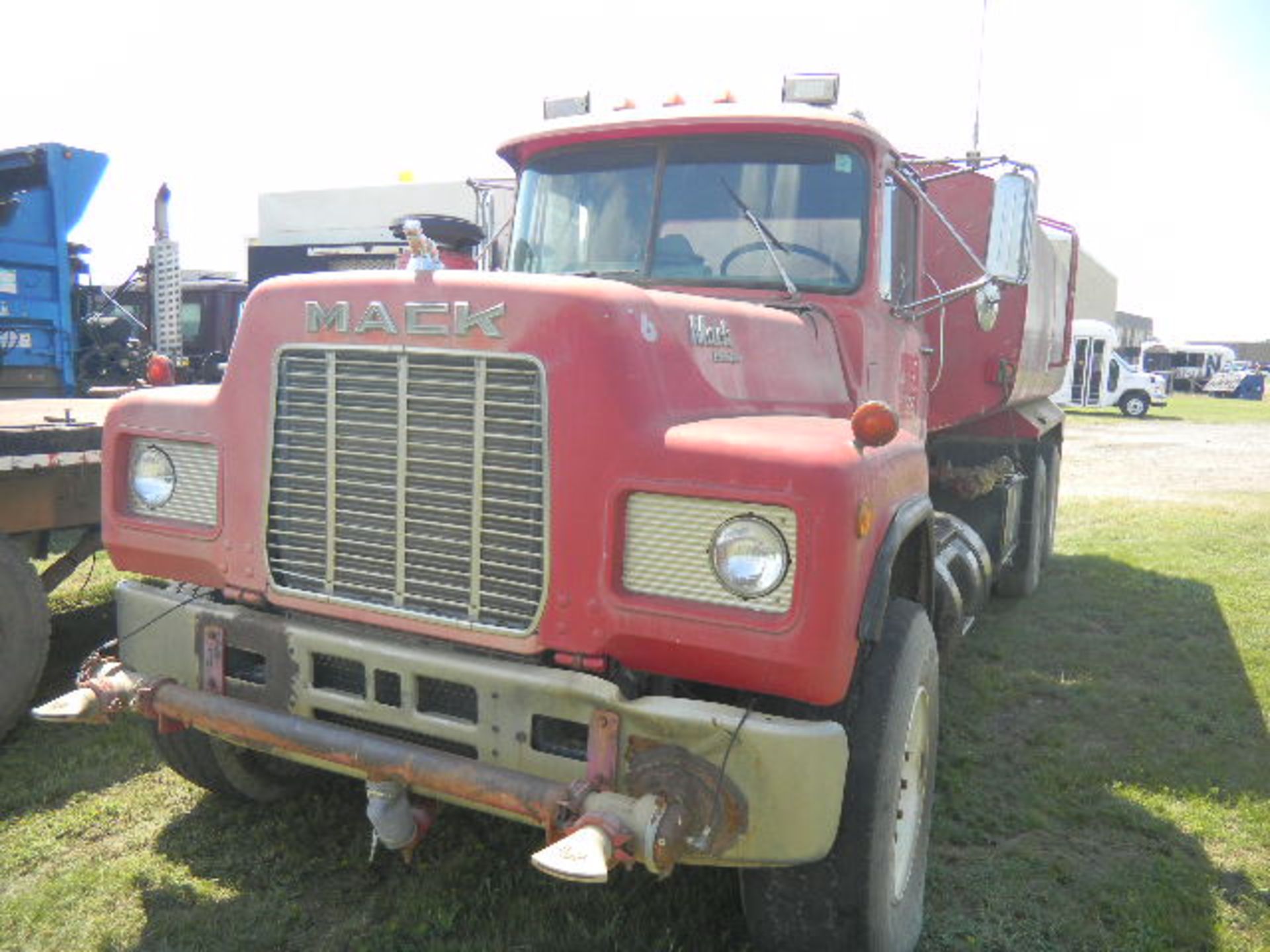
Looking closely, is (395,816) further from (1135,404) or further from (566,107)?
(1135,404)

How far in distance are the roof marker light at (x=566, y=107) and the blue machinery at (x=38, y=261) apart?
6.13 m

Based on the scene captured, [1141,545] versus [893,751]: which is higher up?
[893,751]

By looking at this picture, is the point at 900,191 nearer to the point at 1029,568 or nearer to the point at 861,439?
the point at 861,439

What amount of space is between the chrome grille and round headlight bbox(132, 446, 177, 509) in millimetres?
504

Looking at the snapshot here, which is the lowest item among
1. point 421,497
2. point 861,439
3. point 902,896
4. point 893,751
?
point 902,896

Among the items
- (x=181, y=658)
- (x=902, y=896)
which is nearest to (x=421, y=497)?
(x=181, y=658)

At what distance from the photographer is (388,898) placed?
339 cm

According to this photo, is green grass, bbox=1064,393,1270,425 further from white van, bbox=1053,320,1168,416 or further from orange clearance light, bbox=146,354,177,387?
orange clearance light, bbox=146,354,177,387

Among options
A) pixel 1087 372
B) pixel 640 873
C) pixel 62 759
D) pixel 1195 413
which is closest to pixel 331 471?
pixel 640 873

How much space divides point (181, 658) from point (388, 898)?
3.52 ft

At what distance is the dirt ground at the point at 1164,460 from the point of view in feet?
48.7

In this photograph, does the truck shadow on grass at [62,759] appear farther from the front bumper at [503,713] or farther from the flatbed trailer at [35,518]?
the front bumper at [503,713]

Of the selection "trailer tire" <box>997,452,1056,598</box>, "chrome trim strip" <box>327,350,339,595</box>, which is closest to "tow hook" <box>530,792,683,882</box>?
"chrome trim strip" <box>327,350,339,595</box>

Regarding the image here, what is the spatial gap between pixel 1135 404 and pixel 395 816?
35277 mm
